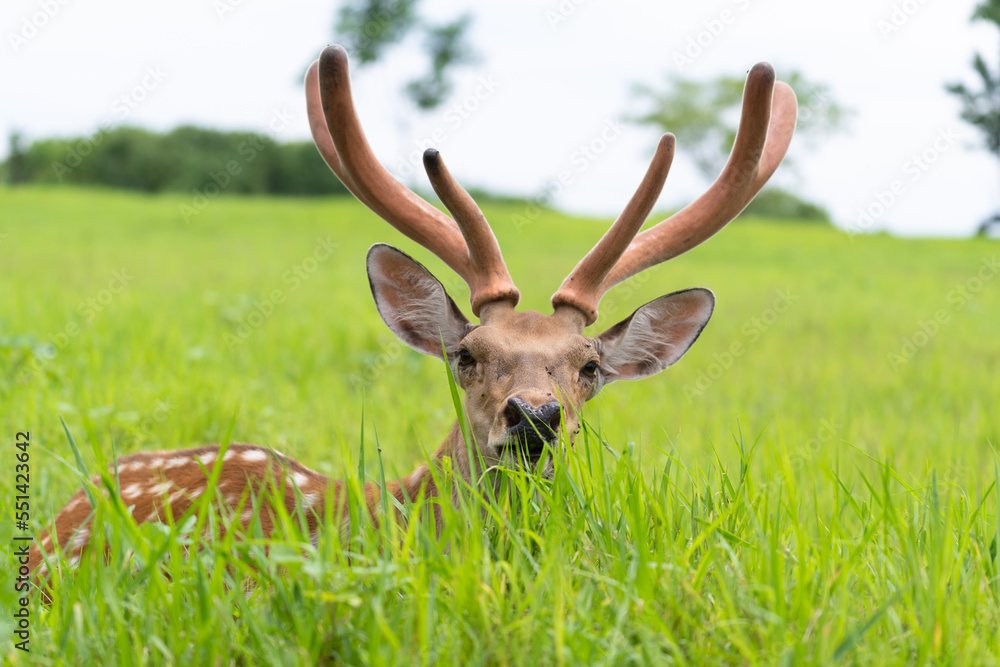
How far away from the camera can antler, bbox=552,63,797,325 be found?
2.93 meters

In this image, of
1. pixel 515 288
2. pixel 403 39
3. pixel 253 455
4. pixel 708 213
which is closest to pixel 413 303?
pixel 515 288

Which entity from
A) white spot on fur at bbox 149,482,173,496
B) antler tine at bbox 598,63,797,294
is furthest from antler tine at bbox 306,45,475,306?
white spot on fur at bbox 149,482,173,496

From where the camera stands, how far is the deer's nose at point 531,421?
238cm

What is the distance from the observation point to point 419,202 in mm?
3330

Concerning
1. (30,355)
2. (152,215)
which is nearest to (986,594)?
(30,355)

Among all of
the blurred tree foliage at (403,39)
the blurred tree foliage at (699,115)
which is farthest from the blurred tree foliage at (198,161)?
the blurred tree foliage at (699,115)

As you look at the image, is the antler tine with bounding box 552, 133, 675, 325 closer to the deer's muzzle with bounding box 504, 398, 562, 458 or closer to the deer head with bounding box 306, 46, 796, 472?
the deer head with bounding box 306, 46, 796, 472

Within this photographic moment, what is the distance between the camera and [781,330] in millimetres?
9570

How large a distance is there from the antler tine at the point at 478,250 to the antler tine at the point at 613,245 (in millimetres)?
204

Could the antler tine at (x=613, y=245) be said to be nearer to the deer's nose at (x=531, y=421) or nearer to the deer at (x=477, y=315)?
the deer at (x=477, y=315)

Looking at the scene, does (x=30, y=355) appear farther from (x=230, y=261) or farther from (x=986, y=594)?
(x=230, y=261)

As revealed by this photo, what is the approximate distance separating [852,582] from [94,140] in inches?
1494

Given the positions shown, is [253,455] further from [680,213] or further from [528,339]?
[680,213]

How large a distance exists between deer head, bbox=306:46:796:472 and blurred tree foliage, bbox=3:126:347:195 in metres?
35.0
